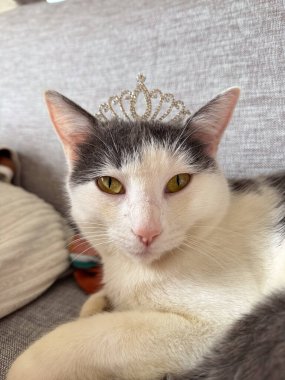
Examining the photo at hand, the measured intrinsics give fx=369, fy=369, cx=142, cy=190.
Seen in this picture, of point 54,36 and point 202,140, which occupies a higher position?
point 54,36

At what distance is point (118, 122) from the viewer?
886 millimetres

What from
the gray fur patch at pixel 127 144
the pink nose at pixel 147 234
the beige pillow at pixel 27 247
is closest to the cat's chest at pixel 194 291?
the pink nose at pixel 147 234

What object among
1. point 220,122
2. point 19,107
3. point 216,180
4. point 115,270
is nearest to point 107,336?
point 115,270

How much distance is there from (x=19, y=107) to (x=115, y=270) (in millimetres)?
887

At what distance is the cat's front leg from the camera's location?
0.68 m

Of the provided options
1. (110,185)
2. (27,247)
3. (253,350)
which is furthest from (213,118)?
(27,247)

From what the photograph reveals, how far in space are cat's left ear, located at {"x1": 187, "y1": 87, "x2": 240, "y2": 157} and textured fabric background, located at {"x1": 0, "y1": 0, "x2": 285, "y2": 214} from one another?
0.21 metres

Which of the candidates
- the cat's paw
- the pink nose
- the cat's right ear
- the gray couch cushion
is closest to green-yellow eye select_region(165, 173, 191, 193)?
the pink nose

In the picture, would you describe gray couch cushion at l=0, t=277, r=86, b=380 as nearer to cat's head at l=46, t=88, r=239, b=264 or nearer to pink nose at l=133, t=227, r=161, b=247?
cat's head at l=46, t=88, r=239, b=264

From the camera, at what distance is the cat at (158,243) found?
683 mm

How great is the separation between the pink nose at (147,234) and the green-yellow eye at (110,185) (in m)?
0.12

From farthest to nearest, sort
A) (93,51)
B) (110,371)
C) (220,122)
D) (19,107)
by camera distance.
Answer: (19,107)
(93,51)
(220,122)
(110,371)

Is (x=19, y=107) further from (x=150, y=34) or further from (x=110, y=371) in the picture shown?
(x=110, y=371)

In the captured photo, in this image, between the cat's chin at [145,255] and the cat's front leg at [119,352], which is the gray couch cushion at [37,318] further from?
the cat's chin at [145,255]
